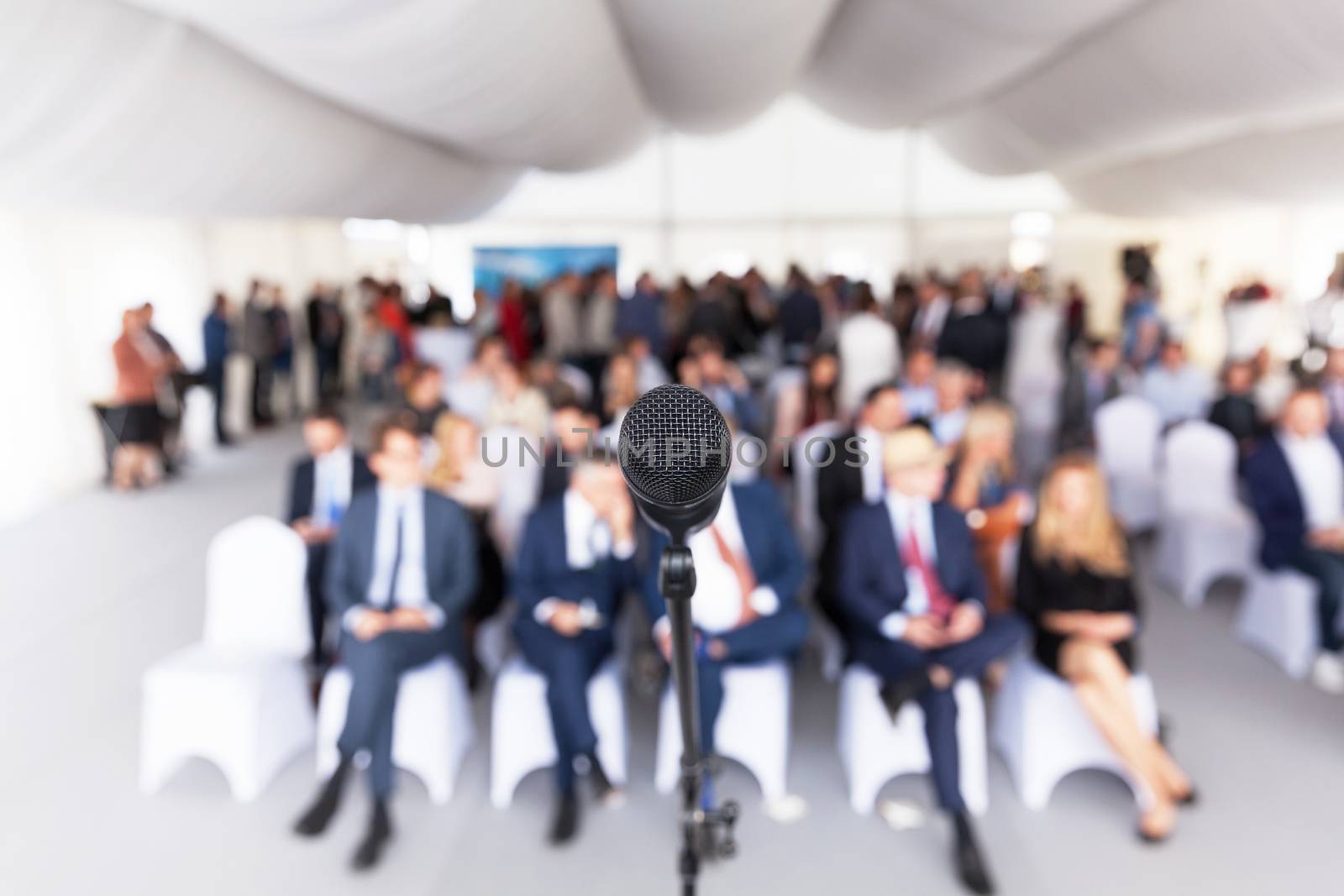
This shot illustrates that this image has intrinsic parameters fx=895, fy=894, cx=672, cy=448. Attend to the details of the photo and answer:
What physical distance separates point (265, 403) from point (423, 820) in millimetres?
7466

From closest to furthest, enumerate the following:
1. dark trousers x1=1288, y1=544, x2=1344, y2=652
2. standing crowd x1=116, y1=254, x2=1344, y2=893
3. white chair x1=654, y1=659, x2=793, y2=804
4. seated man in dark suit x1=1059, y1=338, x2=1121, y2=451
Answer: standing crowd x1=116, y1=254, x2=1344, y2=893 < white chair x1=654, y1=659, x2=793, y2=804 < dark trousers x1=1288, y1=544, x2=1344, y2=652 < seated man in dark suit x1=1059, y1=338, x2=1121, y2=451

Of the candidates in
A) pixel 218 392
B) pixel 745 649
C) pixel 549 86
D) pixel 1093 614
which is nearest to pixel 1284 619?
pixel 1093 614

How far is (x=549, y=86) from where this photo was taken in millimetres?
4621

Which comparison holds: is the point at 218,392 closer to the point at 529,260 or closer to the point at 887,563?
the point at 529,260

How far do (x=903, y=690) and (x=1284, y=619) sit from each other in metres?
2.15

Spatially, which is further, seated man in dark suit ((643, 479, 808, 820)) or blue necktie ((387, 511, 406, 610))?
blue necktie ((387, 511, 406, 610))

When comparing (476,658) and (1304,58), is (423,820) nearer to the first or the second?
(476,658)

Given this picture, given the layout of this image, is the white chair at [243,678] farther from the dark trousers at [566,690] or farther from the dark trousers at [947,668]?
the dark trousers at [947,668]

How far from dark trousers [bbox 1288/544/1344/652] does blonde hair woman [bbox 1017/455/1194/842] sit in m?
1.10

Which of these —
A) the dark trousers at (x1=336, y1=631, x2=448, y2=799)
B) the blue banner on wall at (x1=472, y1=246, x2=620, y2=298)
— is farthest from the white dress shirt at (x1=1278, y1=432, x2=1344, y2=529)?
the blue banner on wall at (x1=472, y1=246, x2=620, y2=298)

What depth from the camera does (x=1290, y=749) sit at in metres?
3.15

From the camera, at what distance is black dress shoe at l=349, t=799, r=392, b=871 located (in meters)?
2.64

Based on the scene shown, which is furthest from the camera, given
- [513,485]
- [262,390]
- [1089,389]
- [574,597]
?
[262,390]

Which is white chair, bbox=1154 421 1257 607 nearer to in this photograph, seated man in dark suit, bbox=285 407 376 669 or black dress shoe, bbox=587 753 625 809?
black dress shoe, bbox=587 753 625 809
